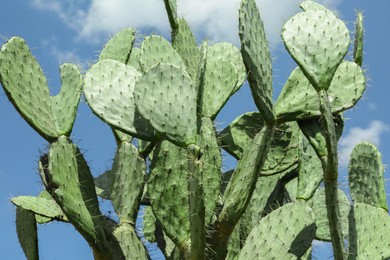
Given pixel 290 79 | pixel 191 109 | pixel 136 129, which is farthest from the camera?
pixel 290 79

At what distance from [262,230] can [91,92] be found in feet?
3.26

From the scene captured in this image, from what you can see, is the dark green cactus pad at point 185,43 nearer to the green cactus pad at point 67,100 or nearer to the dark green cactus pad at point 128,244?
the green cactus pad at point 67,100

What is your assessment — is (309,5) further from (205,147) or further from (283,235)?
(283,235)

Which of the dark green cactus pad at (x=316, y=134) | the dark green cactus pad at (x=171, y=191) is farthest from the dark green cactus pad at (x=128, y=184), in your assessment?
the dark green cactus pad at (x=316, y=134)

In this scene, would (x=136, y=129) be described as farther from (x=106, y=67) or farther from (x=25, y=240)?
(x=25, y=240)

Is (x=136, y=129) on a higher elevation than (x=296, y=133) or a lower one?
lower

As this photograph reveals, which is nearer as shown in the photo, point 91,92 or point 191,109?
point 191,109

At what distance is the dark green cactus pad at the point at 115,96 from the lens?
3656mm

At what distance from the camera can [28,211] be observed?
14.4 ft

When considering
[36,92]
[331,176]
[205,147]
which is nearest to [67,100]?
[36,92]

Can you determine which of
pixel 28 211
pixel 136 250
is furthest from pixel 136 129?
pixel 28 211

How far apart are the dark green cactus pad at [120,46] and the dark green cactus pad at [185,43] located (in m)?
0.23

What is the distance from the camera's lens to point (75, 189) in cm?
372

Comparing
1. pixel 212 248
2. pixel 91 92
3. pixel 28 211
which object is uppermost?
pixel 91 92
